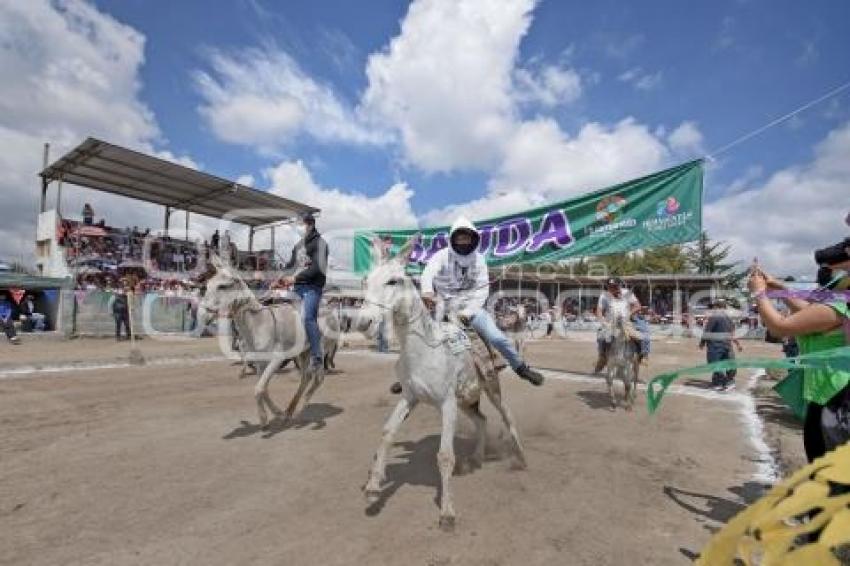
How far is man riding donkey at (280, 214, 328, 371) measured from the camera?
8344mm

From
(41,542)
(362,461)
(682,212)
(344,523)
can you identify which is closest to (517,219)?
(682,212)

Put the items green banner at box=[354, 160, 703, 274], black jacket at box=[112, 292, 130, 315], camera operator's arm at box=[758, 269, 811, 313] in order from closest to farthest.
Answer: camera operator's arm at box=[758, 269, 811, 313], green banner at box=[354, 160, 703, 274], black jacket at box=[112, 292, 130, 315]

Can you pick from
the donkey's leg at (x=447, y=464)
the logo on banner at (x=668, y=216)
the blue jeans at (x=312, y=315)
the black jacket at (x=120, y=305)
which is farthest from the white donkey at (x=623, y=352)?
the black jacket at (x=120, y=305)

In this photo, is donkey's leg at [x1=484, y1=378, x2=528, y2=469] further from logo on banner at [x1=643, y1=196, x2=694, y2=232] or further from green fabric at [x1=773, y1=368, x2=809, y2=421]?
logo on banner at [x1=643, y1=196, x2=694, y2=232]

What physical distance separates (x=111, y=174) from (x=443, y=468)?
83.2ft

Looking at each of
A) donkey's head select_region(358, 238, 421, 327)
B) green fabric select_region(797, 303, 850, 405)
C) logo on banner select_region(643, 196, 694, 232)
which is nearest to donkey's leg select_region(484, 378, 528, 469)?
donkey's head select_region(358, 238, 421, 327)

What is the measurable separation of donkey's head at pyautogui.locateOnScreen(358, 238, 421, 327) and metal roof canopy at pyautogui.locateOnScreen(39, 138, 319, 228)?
17.3m

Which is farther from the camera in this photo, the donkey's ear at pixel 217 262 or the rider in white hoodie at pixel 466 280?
the donkey's ear at pixel 217 262

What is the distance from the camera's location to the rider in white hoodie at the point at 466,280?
6271mm

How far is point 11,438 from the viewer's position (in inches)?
271

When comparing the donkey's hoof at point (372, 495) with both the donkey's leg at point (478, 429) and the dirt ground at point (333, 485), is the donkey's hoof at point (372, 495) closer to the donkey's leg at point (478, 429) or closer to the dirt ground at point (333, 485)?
the dirt ground at point (333, 485)

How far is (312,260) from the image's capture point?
8586mm

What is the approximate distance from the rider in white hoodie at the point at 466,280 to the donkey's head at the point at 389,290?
1.11 metres

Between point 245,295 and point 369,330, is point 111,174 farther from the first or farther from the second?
point 369,330
